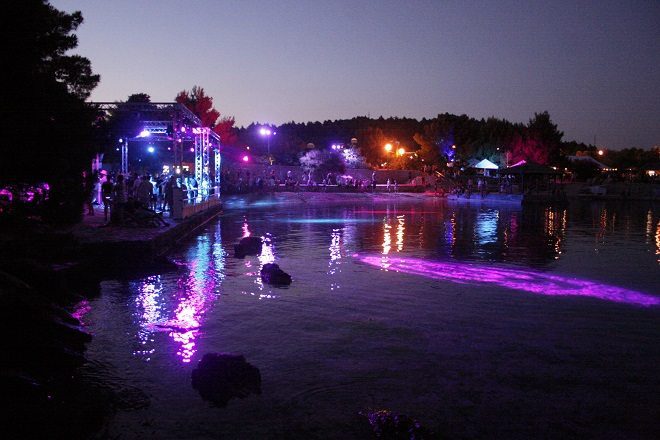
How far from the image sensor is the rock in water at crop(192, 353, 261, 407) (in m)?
5.34

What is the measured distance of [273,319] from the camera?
797cm

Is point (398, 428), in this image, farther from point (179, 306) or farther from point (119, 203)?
point (119, 203)

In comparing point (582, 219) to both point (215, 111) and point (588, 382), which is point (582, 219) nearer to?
Result: point (588, 382)

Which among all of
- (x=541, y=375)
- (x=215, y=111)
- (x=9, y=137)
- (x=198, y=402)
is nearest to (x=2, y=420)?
(x=198, y=402)

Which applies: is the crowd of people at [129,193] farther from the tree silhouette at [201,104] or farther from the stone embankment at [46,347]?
the tree silhouette at [201,104]

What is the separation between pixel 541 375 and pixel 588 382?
0.45m

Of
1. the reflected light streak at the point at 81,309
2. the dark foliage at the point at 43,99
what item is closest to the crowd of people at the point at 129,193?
the dark foliage at the point at 43,99

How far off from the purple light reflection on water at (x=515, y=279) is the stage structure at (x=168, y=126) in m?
9.95

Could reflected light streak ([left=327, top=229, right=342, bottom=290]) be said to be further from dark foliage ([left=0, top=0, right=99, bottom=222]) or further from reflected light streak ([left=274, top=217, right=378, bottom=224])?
dark foliage ([left=0, top=0, right=99, bottom=222])

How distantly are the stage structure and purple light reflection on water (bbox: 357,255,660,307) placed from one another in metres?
9.95

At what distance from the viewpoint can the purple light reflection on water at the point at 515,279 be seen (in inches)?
380

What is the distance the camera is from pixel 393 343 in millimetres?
6898

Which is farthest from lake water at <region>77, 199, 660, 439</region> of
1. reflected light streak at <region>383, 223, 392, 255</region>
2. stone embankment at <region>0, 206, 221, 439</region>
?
reflected light streak at <region>383, 223, 392, 255</region>

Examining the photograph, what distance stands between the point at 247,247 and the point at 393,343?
8171 mm
